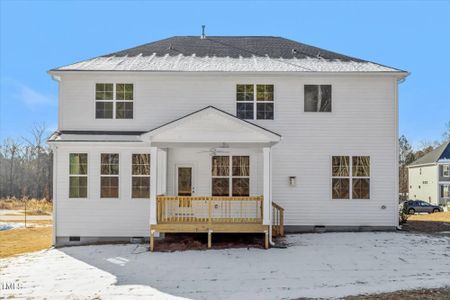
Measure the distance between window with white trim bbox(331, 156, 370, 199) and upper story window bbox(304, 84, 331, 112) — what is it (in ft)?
5.87

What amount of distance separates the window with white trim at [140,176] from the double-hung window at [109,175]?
530mm

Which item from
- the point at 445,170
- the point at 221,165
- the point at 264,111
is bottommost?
the point at 445,170

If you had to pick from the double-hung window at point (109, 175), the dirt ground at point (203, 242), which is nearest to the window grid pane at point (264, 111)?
the dirt ground at point (203, 242)

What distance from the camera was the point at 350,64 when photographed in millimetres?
15773

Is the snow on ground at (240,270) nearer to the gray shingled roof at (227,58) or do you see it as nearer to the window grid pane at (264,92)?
the window grid pane at (264,92)

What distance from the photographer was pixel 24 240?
17.3 metres

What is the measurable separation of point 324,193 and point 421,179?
117 ft

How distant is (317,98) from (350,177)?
117 inches

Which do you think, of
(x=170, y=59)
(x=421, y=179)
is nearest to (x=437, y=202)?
(x=421, y=179)

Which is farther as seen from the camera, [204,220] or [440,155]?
[440,155]

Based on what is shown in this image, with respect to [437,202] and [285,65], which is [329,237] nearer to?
[285,65]

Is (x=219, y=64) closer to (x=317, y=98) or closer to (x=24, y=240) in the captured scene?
(x=317, y=98)

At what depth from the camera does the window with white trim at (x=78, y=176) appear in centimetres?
1424

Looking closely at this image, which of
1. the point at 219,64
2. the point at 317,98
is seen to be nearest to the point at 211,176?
the point at 219,64
